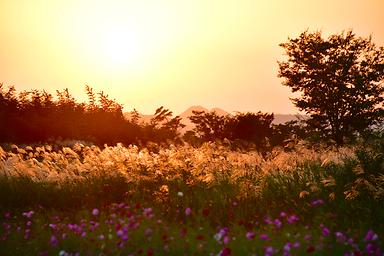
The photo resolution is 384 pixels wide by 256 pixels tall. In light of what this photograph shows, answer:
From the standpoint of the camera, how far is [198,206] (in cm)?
779

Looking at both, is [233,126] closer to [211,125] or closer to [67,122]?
[211,125]

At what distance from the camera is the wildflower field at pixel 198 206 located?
5.52m

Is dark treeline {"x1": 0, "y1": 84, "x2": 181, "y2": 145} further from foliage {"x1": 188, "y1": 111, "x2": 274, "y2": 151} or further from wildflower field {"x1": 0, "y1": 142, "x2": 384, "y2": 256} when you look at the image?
wildflower field {"x1": 0, "y1": 142, "x2": 384, "y2": 256}

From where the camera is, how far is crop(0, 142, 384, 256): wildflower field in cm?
552

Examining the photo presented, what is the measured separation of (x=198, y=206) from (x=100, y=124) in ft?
67.6

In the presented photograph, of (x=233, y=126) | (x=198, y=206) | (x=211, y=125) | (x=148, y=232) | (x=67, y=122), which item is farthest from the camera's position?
(x=211, y=125)

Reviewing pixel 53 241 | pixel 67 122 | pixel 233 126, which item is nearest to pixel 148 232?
pixel 53 241

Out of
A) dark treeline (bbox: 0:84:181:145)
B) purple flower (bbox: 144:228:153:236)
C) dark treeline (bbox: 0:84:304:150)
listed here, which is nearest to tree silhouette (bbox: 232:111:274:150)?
dark treeline (bbox: 0:84:304:150)

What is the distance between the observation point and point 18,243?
20.9 feet

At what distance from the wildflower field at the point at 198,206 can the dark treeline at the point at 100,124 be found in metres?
12.7

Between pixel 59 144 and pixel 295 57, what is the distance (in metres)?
20.4

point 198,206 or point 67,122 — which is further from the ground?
point 67,122

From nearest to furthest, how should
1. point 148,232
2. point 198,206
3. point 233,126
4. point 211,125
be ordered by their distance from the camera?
point 148,232 → point 198,206 → point 233,126 → point 211,125

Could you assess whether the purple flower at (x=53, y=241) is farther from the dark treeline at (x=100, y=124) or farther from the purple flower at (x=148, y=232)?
the dark treeline at (x=100, y=124)
